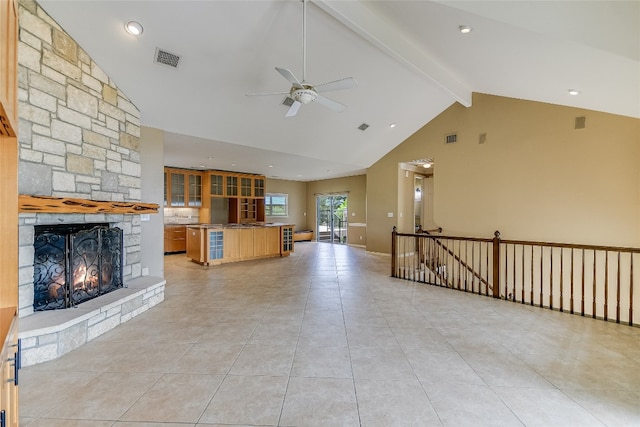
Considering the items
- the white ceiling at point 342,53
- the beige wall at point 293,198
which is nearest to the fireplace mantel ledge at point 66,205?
the white ceiling at point 342,53

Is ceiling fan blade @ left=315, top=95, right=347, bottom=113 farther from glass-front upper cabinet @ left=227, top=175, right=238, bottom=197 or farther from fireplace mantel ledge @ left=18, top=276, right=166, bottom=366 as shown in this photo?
glass-front upper cabinet @ left=227, top=175, right=238, bottom=197

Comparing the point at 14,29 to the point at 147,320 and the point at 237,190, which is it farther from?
the point at 237,190

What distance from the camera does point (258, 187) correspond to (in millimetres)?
10125

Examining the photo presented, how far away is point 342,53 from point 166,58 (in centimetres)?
235

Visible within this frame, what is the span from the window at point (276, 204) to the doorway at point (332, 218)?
1.39 meters

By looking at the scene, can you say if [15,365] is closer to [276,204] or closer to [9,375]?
[9,375]

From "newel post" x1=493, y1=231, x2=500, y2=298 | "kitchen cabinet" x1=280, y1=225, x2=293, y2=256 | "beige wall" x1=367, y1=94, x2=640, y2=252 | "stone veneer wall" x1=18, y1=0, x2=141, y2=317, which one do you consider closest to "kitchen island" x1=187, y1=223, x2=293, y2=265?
"kitchen cabinet" x1=280, y1=225, x2=293, y2=256

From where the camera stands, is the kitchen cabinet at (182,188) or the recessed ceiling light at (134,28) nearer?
the recessed ceiling light at (134,28)

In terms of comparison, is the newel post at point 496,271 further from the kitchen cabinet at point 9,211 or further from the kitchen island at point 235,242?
the kitchen island at point 235,242

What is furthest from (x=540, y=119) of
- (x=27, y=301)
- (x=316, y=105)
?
(x=27, y=301)

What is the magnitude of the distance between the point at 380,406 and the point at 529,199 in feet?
17.3

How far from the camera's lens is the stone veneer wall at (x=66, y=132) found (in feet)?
8.73

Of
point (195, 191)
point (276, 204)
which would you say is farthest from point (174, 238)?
point (276, 204)

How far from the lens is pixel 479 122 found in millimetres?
6102
